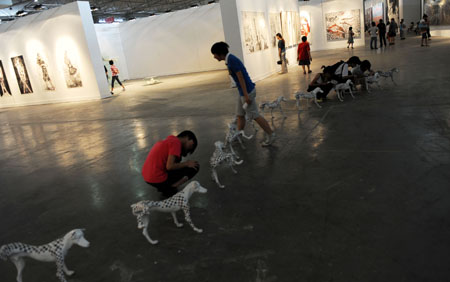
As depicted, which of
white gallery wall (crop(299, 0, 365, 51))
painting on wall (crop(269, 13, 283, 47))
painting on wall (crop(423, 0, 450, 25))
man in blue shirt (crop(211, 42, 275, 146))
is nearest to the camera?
man in blue shirt (crop(211, 42, 275, 146))

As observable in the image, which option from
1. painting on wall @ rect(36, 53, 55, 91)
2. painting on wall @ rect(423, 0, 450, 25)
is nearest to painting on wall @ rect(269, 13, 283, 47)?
painting on wall @ rect(36, 53, 55, 91)

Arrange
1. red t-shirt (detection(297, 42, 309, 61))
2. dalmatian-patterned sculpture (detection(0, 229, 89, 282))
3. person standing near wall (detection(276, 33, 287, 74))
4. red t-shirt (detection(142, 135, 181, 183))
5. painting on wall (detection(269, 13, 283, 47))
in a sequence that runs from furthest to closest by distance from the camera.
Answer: painting on wall (detection(269, 13, 283, 47)), person standing near wall (detection(276, 33, 287, 74)), red t-shirt (detection(297, 42, 309, 61)), red t-shirt (detection(142, 135, 181, 183)), dalmatian-patterned sculpture (detection(0, 229, 89, 282))

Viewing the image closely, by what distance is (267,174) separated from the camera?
4199 mm

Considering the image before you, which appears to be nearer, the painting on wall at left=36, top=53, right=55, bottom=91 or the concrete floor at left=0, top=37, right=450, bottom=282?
the concrete floor at left=0, top=37, right=450, bottom=282

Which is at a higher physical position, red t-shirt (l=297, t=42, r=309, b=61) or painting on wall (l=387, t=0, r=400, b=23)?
painting on wall (l=387, t=0, r=400, b=23)

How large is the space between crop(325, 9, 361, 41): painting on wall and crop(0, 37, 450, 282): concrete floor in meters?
20.4

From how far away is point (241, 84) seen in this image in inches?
192

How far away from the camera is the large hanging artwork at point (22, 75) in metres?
17.8

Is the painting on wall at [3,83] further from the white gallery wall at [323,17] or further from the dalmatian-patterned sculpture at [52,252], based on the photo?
the white gallery wall at [323,17]

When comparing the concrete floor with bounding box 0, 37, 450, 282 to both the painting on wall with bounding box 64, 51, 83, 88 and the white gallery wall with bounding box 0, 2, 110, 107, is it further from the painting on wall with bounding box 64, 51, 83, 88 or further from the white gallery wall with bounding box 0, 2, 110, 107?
the painting on wall with bounding box 64, 51, 83, 88

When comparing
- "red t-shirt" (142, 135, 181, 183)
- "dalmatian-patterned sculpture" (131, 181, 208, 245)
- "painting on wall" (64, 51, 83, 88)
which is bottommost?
"dalmatian-patterned sculpture" (131, 181, 208, 245)

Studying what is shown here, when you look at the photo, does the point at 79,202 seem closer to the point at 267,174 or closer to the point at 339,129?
the point at 267,174

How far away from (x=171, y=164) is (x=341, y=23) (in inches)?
1025

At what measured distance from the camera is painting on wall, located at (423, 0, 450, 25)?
22.0m
